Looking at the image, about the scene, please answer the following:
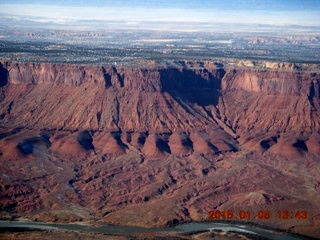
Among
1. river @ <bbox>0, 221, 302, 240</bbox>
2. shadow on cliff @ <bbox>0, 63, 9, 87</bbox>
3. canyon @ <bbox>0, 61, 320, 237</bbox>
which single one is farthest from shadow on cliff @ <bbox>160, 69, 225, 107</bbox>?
river @ <bbox>0, 221, 302, 240</bbox>

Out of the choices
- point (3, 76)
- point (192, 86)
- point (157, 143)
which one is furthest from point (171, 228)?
point (3, 76)

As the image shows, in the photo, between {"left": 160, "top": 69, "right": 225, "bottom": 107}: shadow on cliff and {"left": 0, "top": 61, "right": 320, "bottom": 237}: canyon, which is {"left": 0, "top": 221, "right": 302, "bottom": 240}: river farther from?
{"left": 160, "top": 69, "right": 225, "bottom": 107}: shadow on cliff

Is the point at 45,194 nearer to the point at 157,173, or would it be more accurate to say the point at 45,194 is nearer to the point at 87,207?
the point at 87,207

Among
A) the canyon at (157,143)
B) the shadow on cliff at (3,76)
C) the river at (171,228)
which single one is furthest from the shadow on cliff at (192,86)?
the river at (171,228)

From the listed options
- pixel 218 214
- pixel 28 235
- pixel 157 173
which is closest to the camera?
pixel 28 235

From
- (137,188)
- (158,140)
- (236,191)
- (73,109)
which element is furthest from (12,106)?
(236,191)

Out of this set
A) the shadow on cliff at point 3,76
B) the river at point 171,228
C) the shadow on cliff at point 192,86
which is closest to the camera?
the river at point 171,228

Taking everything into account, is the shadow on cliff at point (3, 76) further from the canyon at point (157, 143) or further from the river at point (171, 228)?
the river at point (171, 228)
